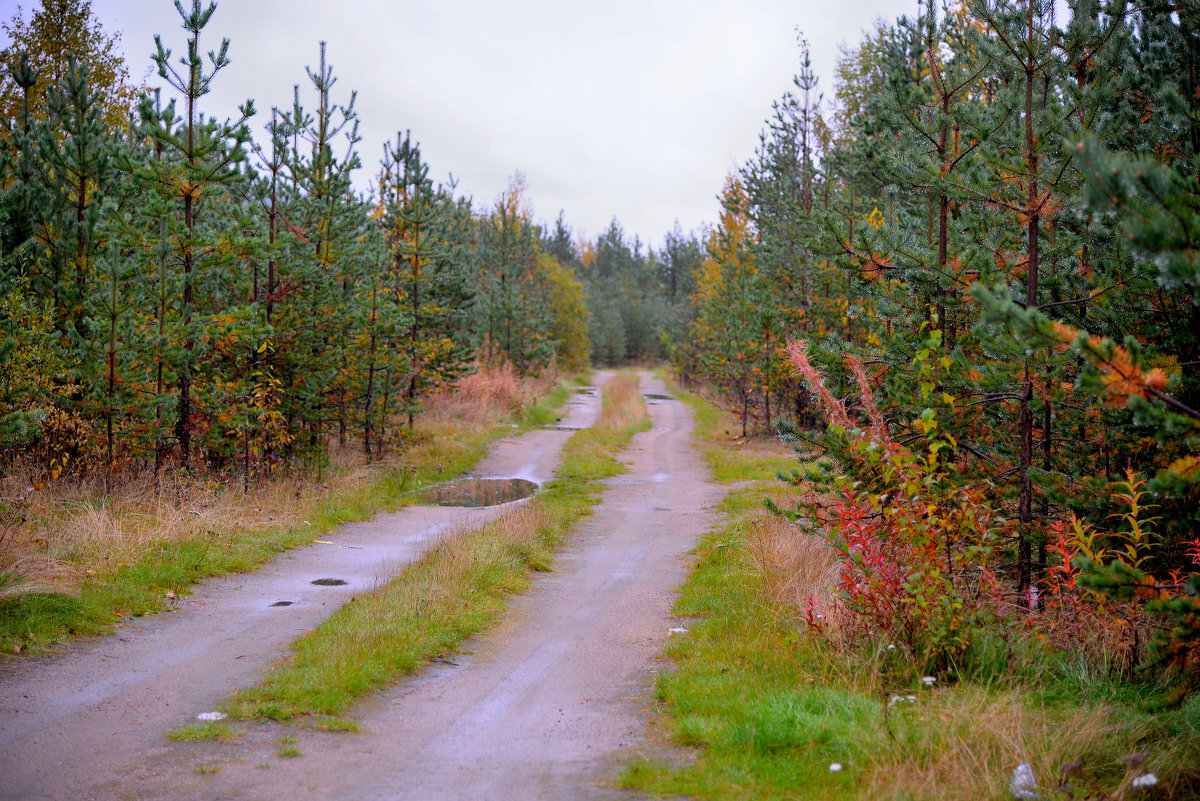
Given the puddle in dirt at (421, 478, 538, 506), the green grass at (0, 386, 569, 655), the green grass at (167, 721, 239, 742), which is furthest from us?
the puddle in dirt at (421, 478, 538, 506)

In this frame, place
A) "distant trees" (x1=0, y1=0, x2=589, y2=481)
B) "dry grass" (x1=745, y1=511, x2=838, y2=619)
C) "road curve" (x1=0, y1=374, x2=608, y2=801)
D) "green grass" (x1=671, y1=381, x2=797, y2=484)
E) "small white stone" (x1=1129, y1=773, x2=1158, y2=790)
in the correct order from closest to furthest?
1. "small white stone" (x1=1129, y1=773, x2=1158, y2=790)
2. "road curve" (x1=0, y1=374, x2=608, y2=801)
3. "dry grass" (x1=745, y1=511, x2=838, y2=619)
4. "distant trees" (x1=0, y1=0, x2=589, y2=481)
5. "green grass" (x1=671, y1=381, x2=797, y2=484)

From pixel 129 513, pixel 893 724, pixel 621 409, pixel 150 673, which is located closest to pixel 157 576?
pixel 129 513

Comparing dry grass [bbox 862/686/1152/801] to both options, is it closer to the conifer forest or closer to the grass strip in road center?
the conifer forest

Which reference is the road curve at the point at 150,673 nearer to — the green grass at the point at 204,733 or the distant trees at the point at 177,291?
the green grass at the point at 204,733

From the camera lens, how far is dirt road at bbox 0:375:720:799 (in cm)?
430

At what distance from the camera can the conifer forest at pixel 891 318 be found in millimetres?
5488

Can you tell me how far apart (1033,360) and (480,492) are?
11266mm

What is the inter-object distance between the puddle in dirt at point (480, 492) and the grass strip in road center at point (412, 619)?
1.71m

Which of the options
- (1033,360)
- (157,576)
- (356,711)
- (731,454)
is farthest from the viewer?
(731,454)

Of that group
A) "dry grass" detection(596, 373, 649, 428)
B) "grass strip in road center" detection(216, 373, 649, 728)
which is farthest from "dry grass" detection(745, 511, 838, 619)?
"dry grass" detection(596, 373, 649, 428)

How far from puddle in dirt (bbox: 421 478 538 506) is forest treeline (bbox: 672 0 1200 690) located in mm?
7320

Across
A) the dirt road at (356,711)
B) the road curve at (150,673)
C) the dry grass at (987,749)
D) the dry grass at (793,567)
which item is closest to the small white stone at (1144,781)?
the dry grass at (987,749)

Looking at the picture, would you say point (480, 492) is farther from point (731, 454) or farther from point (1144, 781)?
point (1144, 781)

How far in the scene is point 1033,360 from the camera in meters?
6.31
